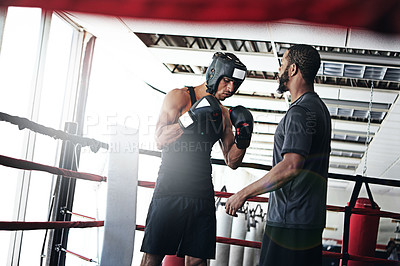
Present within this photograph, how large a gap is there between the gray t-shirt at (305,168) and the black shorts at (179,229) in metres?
0.44

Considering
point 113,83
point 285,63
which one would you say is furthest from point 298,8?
point 113,83

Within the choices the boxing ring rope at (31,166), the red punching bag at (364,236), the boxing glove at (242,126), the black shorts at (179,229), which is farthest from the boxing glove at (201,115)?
the red punching bag at (364,236)

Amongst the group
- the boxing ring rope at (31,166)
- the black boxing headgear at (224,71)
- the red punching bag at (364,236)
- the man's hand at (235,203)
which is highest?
the black boxing headgear at (224,71)

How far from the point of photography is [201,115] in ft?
6.35

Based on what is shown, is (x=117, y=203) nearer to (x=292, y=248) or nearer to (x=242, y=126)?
(x=242, y=126)

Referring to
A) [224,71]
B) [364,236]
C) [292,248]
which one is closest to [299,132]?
[292,248]

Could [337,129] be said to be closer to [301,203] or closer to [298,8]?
[301,203]

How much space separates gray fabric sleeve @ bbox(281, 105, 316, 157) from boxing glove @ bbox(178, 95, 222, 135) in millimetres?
502

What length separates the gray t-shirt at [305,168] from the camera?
4.86 feet

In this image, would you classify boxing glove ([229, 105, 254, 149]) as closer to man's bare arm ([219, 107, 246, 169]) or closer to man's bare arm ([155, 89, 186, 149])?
man's bare arm ([219, 107, 246, 169])

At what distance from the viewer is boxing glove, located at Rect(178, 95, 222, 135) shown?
194 centimetres

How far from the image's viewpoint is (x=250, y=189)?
1.51m

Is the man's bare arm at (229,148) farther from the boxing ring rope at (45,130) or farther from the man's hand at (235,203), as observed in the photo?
the boxing ring rope at (45,130)

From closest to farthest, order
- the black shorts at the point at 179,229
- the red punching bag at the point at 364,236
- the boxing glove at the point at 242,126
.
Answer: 1. the black shorts at the point at 179,229
2. the boxing glove at the point at 242,126
3. the red punching bag at the point at 364,236
